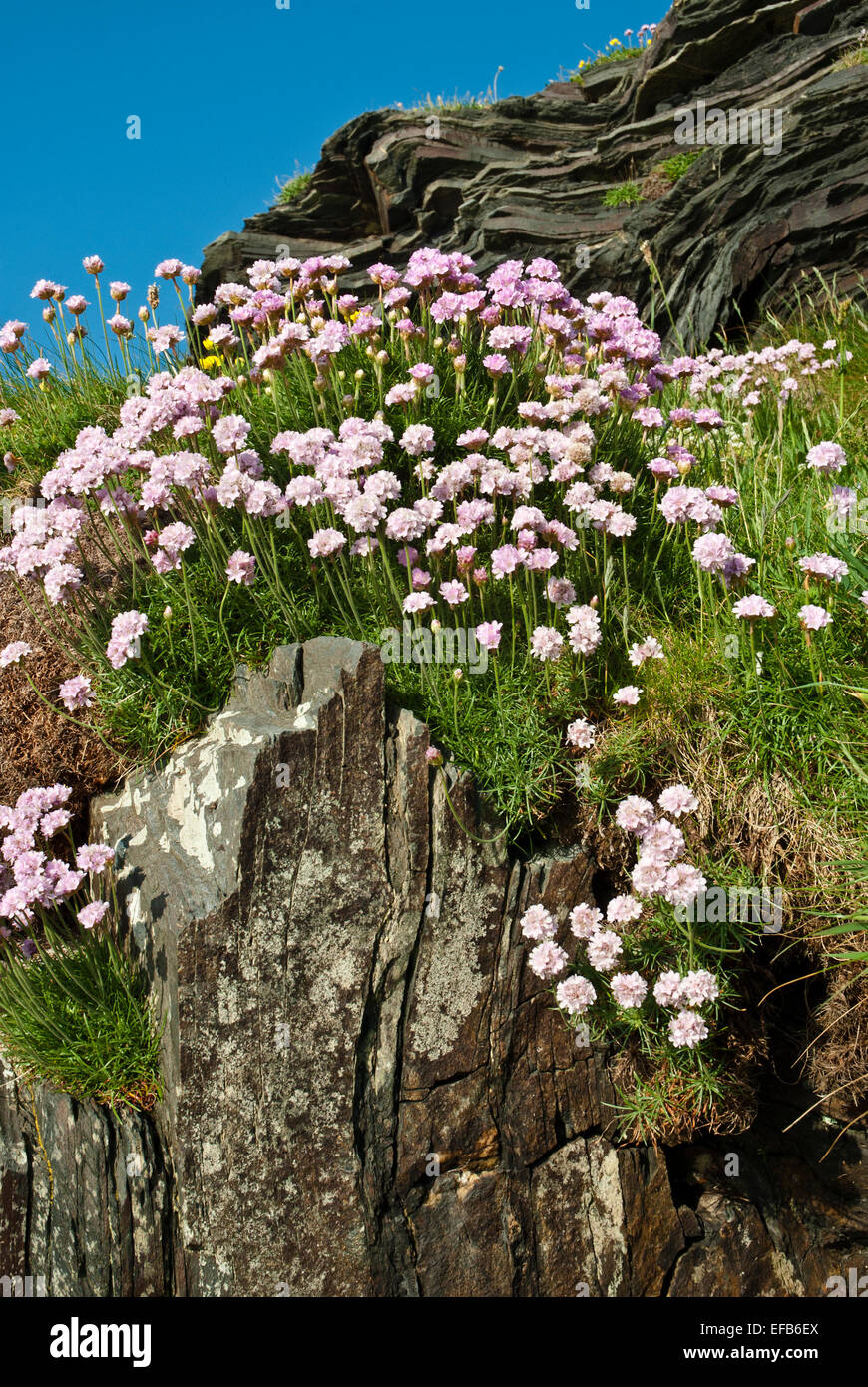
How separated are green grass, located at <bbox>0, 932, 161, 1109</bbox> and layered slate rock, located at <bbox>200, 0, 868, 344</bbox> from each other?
9.02 metres

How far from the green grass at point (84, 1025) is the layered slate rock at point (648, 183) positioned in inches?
355

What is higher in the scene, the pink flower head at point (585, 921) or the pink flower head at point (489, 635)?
the pink flower head at point (489, 635)

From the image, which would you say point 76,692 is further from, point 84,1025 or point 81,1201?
point 81,1201

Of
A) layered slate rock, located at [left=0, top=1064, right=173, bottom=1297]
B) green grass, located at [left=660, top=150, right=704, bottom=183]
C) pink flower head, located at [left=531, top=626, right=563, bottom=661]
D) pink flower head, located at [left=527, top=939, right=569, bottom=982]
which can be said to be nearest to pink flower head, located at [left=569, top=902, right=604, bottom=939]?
pink flower head, located at [left=527, top=939, right=569, bottom=982]

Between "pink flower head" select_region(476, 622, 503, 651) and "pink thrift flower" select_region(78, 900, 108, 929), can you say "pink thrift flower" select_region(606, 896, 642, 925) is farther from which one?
"pink thrift flower" select_region(78, 900, 108, 929)

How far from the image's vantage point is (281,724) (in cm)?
446

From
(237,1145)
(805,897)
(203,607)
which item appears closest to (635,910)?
(805,897)

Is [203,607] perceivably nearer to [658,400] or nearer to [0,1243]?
[0,1243]

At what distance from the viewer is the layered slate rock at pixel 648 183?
1048 cm

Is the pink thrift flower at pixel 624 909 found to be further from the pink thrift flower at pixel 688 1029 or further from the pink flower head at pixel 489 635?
the pink flower head at pixel 489 635

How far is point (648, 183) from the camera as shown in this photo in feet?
44.3

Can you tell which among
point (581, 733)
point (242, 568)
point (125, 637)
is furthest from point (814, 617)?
point (125, 637)

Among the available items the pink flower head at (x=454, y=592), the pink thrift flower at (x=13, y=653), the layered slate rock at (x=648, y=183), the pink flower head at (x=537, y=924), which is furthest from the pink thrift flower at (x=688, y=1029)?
the layered slate rock at (x=648, y=183)

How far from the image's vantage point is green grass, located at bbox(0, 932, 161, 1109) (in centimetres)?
435
